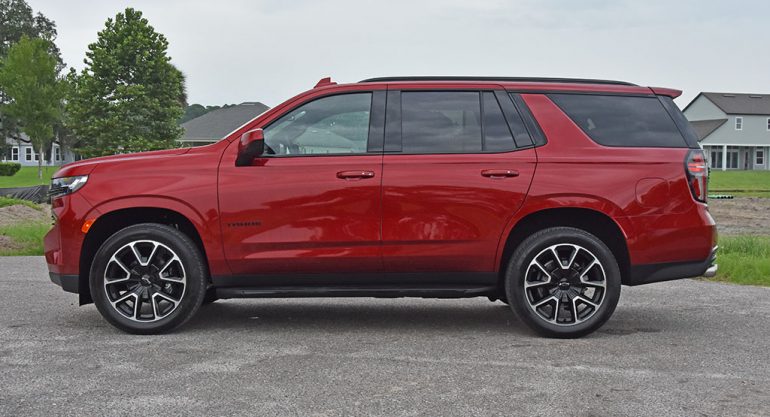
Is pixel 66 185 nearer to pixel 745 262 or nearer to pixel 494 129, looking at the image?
pixel 494 129

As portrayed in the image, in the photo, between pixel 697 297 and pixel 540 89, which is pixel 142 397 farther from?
pixel 697 297

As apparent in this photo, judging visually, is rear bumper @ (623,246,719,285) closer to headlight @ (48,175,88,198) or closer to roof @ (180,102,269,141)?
headlight @ (48,175,88,198)

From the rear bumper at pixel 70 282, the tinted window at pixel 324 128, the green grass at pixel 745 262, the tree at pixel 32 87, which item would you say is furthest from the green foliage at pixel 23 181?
the tinted window at pixel 324 128

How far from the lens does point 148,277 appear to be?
5.56 meters

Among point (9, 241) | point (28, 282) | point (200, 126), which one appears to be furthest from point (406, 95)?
point (200, 126)

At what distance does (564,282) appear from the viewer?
5496 millimetres

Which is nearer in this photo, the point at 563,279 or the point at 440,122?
the point at 563,279

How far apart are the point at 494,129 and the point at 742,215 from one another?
63.4 feet

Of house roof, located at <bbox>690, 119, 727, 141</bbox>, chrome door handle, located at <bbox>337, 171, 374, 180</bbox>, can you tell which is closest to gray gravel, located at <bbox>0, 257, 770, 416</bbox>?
chrome door handle, located at <bbox>337, 171, 374, 180</bbox>

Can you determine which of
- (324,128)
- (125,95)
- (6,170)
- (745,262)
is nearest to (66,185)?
(324,128)

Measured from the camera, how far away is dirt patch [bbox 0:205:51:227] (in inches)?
675

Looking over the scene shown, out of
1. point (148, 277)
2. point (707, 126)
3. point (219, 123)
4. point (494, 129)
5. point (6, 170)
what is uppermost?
point (219, 123)

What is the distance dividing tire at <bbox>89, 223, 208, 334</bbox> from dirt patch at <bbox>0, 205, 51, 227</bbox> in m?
12.8

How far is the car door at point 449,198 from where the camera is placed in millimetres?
5469
